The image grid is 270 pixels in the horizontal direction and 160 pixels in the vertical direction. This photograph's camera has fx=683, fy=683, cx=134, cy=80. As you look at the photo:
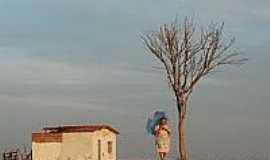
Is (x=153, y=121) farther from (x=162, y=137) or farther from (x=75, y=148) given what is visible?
(x=75, y=148)

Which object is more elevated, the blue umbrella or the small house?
the blue umbrella

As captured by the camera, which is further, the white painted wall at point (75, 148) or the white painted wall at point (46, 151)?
the white painted wall at point (46, 151)

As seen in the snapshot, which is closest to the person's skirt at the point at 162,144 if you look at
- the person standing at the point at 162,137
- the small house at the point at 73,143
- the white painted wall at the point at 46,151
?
the person standing at the point at 162,137

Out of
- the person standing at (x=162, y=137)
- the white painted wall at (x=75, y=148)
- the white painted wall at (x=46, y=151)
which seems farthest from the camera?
the white painted wall at (x=46, y=151)

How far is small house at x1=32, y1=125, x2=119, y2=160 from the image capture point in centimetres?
4872

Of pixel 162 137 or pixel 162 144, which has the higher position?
pixel 162 137

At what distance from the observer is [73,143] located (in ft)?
161

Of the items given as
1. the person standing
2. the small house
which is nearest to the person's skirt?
the person standing

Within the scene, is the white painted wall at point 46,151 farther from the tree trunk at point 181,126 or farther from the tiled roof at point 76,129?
the tree trunk at point 181,126

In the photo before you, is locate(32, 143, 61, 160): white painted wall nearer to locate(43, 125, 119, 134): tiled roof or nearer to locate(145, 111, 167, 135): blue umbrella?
locate(43, 125, 119, 134): tiled roof

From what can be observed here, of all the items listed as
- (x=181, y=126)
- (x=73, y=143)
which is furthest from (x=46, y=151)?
(x=181, y=126)

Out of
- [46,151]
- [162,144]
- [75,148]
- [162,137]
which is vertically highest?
[162,137]

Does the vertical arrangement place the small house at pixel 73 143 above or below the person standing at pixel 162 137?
below

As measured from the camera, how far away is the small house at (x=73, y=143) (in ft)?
160
